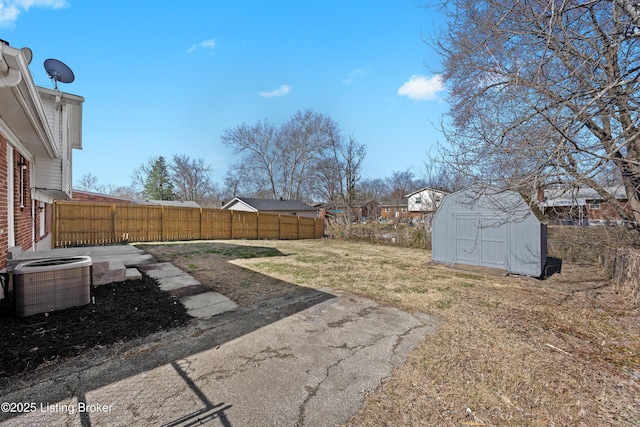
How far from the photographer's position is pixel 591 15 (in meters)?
3.72

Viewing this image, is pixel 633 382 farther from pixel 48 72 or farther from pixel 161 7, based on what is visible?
pixel 48 72

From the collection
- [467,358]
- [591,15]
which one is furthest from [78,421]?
[591,15]

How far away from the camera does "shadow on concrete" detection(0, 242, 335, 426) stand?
1998 millimetres

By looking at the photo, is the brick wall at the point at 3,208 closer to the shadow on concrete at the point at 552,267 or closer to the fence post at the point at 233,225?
the shadow on concrete at the point at 552,267

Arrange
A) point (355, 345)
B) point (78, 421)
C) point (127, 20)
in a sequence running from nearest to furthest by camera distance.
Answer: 1. point (78, 421)
2. point (355, 345)
3. point (127, 20)

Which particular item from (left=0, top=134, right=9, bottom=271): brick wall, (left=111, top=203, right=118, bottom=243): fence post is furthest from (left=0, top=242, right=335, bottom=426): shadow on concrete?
(left=111, top=203, right=118, bottom=243): fence post

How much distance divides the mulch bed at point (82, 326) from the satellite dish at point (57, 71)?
650 centimetres

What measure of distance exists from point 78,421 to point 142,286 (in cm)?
334

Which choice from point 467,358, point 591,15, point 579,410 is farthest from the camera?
point 591,15

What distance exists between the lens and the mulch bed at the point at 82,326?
2520 millimetres

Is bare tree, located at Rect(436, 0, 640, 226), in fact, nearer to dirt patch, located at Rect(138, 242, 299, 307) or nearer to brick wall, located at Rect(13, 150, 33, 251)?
dirt patch, located at Rect(138, 242, 299, 307)

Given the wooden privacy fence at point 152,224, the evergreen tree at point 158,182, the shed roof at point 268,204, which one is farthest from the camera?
the evergreen tree at point 158,182

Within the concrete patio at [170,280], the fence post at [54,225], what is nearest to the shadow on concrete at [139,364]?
the concrete patio at [170,280]

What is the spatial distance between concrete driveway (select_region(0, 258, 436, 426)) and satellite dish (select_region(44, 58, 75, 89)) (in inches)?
323
